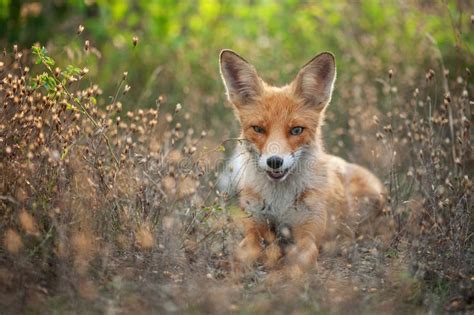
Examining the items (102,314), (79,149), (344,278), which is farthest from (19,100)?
(344,278)

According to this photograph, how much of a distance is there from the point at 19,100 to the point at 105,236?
1.09 meters

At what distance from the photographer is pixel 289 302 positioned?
4.07m

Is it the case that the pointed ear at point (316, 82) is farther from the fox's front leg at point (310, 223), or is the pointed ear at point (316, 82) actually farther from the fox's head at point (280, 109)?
the fox's front leg at point (310, 223)

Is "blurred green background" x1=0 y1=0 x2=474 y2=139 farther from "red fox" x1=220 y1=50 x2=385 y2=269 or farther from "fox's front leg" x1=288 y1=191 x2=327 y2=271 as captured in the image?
"fox's front leg" x1=288 y1=191 x2=327 y2=271

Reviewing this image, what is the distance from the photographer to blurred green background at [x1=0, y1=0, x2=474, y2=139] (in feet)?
26.6

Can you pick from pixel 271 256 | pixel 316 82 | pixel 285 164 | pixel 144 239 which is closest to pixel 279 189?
pixel 285 164

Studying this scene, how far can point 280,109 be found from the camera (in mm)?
5477

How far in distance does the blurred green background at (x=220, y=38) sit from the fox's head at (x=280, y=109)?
7.73 ft

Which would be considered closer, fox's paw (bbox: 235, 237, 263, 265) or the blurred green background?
fox's paw (bbox: 235, 237, 263, 265)

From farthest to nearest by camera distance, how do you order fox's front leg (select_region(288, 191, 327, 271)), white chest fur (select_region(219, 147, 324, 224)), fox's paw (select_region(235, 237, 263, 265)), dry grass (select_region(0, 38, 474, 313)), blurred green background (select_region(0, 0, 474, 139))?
blurred green background (select_region(0, 0, 474, 139))
white chest fur (select_region(219, 147, 324, 224))
fox's front leg (select_region(288, 191, 327, 271))
fox's paw (select_region(235, 237, 263, 265))
dry grass (select_region(0, 38, 474, 313))

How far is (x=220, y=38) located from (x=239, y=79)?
4.16 metres

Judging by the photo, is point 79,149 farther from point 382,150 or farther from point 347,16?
point 347,16

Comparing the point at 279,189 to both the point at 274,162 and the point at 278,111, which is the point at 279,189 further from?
the point at 278,111

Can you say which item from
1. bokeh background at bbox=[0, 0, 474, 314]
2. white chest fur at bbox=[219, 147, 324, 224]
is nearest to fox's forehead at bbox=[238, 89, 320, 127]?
white chest fur at bbox=[219, 147, 324, 224]
